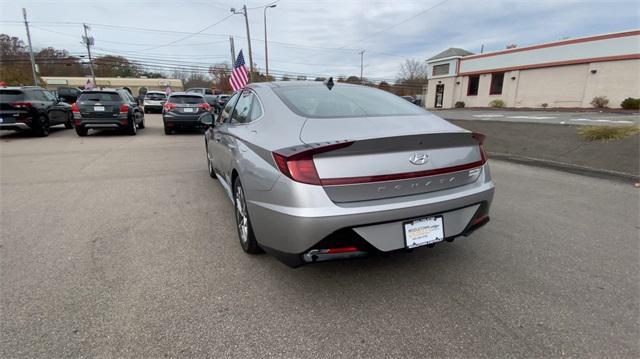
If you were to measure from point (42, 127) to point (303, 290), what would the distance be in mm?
12652

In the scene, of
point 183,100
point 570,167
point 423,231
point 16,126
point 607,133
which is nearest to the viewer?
point 423,231

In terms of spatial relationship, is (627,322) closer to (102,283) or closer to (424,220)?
(424,220)

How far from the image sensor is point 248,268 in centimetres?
294

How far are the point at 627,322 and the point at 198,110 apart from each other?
12590mm

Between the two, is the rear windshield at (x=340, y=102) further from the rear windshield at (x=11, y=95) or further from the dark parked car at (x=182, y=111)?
the rear windshield at (x=11, y=95)

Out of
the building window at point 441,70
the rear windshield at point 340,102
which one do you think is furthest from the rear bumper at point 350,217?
the building window at point 441,70

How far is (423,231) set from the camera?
92.3 inches

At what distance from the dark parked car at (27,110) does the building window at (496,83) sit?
99.9ft

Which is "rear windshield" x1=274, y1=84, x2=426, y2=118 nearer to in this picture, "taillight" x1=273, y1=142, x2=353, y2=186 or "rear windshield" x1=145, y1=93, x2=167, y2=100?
"taillight" x1=273, y1=142, x2=353, y2=186

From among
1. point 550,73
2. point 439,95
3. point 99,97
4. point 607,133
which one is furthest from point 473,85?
point 99,97

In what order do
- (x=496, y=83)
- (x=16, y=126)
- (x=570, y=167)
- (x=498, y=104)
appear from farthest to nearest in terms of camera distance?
(x=496, y=83) → (x=498, y=104) → (x=16, y=126) → (x=570, y=167)

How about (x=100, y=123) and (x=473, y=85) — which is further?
(x=473, y=85)

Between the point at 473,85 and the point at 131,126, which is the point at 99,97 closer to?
the point at 131,126

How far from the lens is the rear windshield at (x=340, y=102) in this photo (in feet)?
9.30
